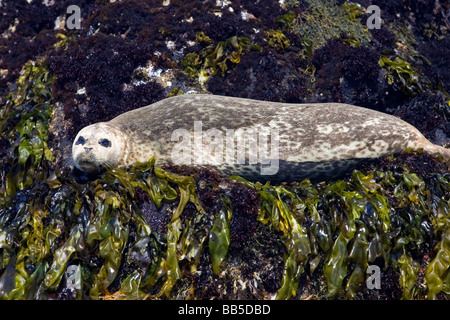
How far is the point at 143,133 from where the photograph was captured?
14.6 feet

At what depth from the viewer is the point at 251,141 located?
14.4 feet

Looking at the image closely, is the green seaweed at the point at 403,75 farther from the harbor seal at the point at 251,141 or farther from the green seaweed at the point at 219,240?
the green seaweed at the point at 219,240

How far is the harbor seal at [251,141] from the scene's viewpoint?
4.30 m

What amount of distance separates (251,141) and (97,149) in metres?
1.64

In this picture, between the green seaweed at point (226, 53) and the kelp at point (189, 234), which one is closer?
the kelp at point (189, 234)

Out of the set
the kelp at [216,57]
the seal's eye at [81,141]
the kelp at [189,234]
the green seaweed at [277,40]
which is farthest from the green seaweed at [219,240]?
the green seaweed at [277,40]

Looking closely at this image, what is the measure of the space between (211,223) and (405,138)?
7.91ft

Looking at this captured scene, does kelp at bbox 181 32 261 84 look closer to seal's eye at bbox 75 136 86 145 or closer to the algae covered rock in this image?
the algae covered rock

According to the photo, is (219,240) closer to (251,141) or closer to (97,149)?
(251,141)

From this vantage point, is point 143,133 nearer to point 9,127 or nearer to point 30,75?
point 9,127

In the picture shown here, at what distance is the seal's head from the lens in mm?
4203

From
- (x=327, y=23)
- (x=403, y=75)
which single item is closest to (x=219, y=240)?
(x=403, y=75)

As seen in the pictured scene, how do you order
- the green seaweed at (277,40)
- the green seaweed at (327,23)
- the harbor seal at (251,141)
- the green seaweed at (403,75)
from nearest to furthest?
the harbor seal at (251,141) → the green seaweed at (403,75) → the green seaweed at (277,40) → the green seaweed at (327,23)
